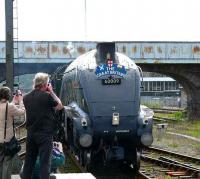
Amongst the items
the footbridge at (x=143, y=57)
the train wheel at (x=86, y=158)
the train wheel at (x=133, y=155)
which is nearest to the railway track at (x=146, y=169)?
the train wheel at (x=86, y=158)

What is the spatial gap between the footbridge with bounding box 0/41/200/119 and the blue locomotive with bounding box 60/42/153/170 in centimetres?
1975

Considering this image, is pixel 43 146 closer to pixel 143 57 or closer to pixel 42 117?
pixel 42 117

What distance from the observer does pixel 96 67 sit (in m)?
12.9

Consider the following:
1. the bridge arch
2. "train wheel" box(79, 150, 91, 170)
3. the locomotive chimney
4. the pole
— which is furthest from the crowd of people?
Result: the bridge arch

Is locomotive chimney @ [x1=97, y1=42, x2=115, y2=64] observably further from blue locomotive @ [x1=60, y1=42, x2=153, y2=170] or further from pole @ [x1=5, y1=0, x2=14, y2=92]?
pole @ [x1=5, y1=0, x2=14, y2=92]

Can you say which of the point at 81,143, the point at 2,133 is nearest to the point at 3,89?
the point at 2,133

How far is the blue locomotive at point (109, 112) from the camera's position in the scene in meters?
12.4

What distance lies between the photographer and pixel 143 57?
122ft

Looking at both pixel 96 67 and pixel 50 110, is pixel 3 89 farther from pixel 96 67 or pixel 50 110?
pixel 96 67

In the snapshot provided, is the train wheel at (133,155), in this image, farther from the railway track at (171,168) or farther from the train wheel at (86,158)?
the train wheel at (86,158)

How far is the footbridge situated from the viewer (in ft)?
116

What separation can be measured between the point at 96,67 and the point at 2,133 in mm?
5175

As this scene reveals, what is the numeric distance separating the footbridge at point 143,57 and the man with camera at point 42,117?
81.5 ft
